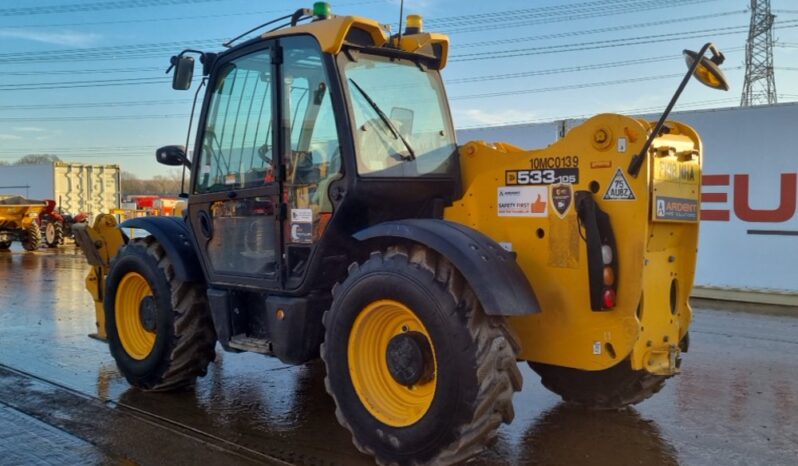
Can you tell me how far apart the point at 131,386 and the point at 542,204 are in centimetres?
377

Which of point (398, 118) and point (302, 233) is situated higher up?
point (398, 118)

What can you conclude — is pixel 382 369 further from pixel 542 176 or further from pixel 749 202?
pixel 749 202

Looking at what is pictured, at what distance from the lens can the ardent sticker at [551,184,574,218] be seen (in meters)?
4.07

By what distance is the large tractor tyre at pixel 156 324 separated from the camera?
215 inches

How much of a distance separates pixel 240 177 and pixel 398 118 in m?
1.28

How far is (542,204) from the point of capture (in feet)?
13.8

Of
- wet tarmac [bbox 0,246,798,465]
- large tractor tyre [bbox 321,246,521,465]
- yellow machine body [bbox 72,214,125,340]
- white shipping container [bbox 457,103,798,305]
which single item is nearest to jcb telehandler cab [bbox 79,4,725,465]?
large tractor tyre [bbox 321,246,521,465]

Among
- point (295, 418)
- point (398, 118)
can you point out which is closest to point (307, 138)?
point (398, 118)

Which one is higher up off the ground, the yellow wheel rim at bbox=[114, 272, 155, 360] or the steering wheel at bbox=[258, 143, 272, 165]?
the steering wheel at bbox=[258, 143, 272, 165]

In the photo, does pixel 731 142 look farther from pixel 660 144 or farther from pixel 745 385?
pixel 660 144

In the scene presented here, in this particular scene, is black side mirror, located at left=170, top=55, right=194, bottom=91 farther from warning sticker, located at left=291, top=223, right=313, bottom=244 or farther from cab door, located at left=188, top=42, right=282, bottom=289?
warning sticker, located at left=291, top=223, right=313, bottom=244

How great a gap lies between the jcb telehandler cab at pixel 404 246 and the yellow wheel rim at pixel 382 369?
1cm

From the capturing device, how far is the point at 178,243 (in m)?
5.67

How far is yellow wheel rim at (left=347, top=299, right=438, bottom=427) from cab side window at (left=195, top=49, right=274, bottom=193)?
136 centimetres
